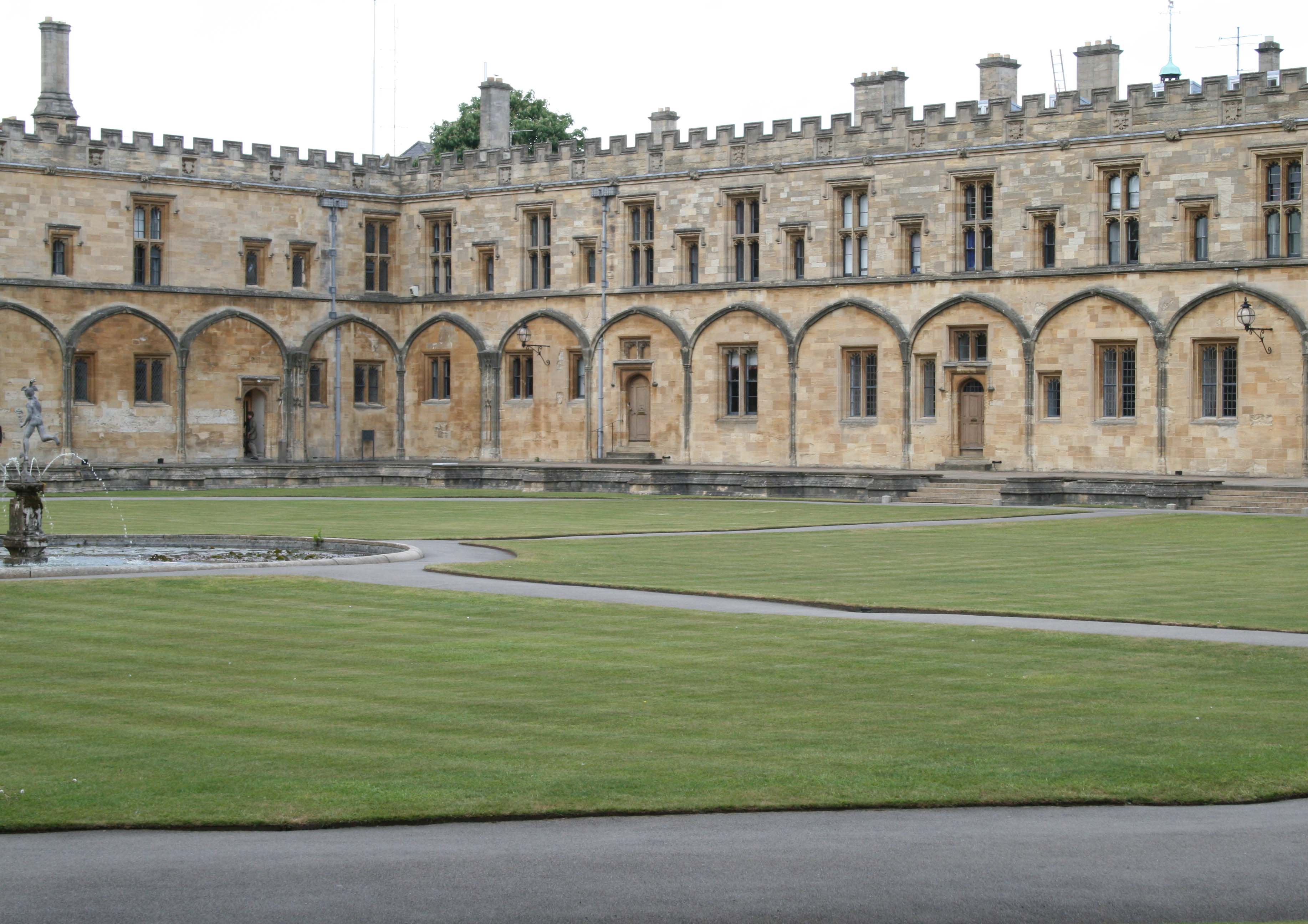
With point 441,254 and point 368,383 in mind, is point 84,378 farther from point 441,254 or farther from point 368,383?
point 441,254

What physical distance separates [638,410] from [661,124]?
26.4 feet

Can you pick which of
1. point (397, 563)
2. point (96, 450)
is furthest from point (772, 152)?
point (397, 563)

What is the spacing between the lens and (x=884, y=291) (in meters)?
44.1

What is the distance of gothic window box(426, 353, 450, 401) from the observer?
51.0 m

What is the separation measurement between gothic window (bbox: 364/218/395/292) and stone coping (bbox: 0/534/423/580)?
87.8 feet

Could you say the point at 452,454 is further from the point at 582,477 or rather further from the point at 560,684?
the point at 560,684

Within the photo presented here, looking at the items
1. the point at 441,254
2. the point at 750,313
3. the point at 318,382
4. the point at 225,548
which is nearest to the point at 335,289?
the point at 318,382

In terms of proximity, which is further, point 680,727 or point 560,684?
point 560,684

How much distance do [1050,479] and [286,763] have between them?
27.3 meters

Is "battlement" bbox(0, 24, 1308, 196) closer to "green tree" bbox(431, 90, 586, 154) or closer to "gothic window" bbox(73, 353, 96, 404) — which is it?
"gothic window" bbox(73, 353, 96, 404)

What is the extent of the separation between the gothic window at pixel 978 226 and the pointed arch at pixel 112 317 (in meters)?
21.2

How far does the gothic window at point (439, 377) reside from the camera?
167 ft

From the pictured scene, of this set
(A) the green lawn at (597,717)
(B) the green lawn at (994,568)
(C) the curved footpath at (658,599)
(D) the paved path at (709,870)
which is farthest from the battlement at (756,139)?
(D) the paved path at (709,870)

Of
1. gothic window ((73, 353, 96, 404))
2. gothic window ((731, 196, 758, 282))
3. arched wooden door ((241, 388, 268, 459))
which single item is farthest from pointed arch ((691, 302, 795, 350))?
gothic window ((73, 353, 96, 404))
